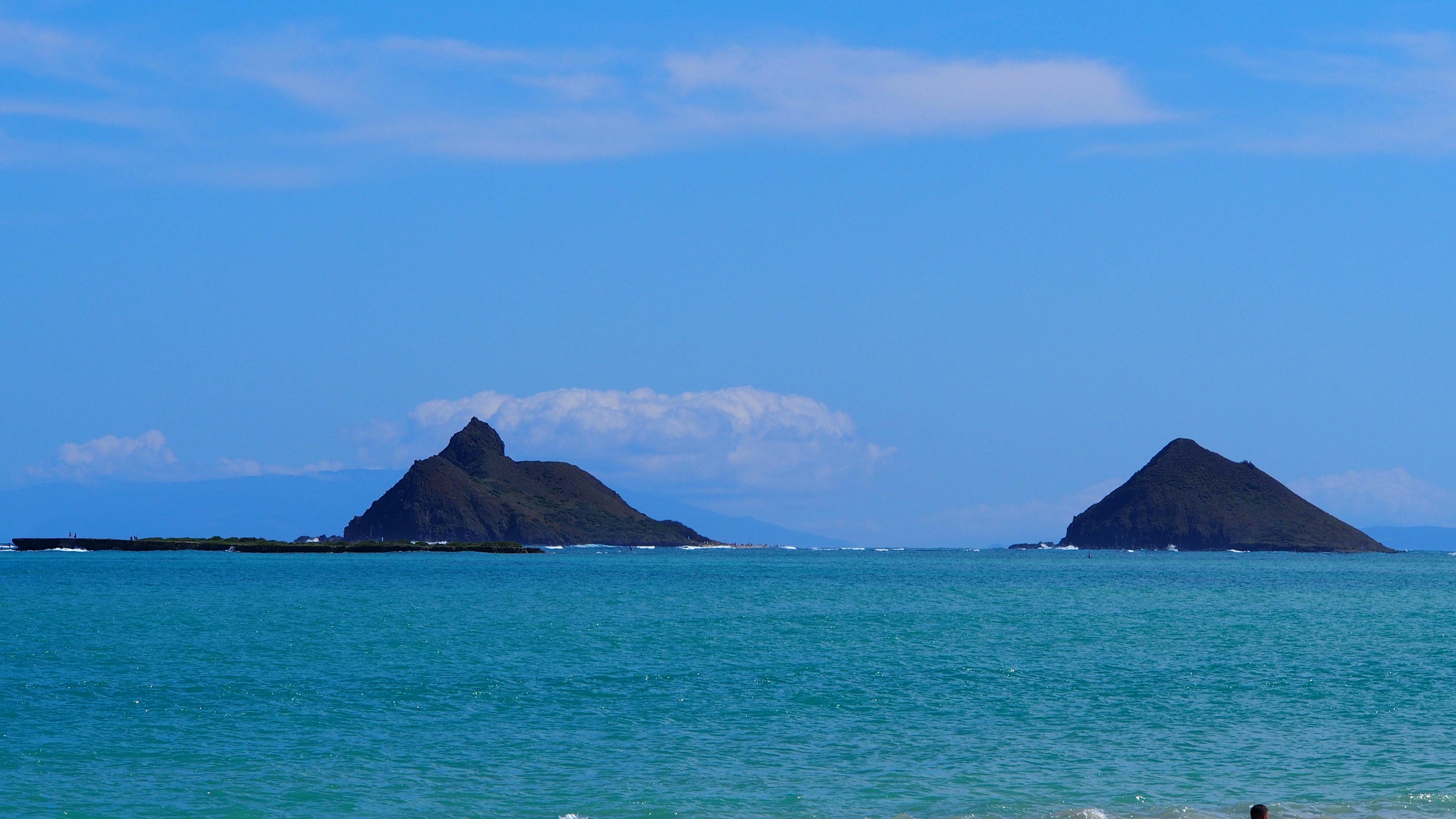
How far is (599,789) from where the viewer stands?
3272 centimetres

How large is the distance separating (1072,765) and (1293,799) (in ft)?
19.0

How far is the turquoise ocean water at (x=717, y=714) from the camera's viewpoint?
3195cm

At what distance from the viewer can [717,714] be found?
44.4 metres

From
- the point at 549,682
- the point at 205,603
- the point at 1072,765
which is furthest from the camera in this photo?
the point at 205,603

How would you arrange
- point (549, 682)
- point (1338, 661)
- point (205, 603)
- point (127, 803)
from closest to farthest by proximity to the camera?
point (127, 803)
point (549, 682)
point (1338, 661)
point (205, 603)

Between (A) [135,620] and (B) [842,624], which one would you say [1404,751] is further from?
(A) [135,620]

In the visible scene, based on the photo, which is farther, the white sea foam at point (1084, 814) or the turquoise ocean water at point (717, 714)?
the turquoise ocean water at point (717, 714)

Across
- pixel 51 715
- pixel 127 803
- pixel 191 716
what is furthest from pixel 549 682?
pixel 127 803

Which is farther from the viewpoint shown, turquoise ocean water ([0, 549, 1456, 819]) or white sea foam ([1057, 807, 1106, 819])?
turquoise ocean water ([0, 549, 1456, 819])

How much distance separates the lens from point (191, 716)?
43219mm

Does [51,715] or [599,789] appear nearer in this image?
[599,789]

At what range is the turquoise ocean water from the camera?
32.0 m

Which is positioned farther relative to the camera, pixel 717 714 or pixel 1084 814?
pixel 717 714

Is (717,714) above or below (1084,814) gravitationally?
above
